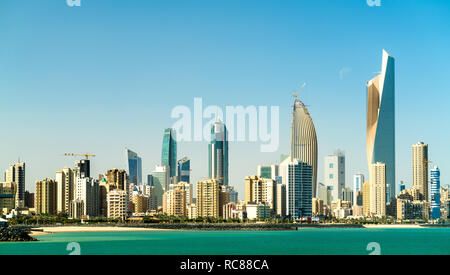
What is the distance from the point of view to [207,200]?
59719 millimetres

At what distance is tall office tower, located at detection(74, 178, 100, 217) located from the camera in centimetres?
6238

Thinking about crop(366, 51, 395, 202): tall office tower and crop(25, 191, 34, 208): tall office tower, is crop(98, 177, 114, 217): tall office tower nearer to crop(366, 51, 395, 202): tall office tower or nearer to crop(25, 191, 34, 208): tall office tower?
crop(25, 191, 34, 208): tall office tower

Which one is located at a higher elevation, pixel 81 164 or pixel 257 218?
pixel 81 164

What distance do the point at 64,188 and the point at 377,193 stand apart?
4211 cm

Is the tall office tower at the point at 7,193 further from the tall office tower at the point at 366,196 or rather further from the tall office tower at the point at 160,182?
the tall office tower at the point at 366,196

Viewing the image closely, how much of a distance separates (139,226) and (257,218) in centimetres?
1465

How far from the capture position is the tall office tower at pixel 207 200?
5894 centimetres

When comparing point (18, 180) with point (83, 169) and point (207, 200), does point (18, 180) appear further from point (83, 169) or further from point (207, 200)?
point (207, 200)

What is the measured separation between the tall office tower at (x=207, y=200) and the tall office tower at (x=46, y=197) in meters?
14.4

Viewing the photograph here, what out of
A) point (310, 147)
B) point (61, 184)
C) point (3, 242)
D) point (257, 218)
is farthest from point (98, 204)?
point (3, 242)

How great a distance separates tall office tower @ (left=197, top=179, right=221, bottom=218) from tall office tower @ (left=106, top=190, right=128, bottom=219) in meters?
7.10
